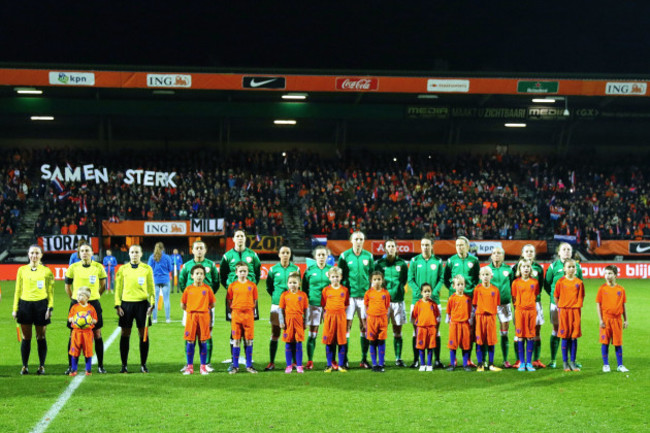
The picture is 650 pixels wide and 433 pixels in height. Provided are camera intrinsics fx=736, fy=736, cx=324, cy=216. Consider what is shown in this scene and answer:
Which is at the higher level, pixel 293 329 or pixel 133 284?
pixel 133 284

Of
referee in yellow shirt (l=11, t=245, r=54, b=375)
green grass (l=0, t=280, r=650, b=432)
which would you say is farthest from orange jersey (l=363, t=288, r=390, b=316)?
referee in yellow shirt (l=11, t=245, r=54, b=375)

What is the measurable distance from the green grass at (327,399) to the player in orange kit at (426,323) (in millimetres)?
404

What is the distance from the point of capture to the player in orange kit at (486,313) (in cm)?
1110

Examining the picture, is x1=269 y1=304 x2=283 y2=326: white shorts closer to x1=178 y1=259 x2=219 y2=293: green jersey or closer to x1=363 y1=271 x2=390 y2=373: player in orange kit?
x1=178 y1=259 x2=219 y2=293: green jersey

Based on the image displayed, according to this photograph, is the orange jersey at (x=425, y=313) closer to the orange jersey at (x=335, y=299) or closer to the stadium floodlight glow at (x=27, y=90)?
the orange jersey at (x=335, y=299)

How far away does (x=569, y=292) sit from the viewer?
11289mm

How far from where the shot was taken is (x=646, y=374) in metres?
11.0

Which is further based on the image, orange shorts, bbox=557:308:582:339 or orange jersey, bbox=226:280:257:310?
orange shorts, bbox=557:308:582:339

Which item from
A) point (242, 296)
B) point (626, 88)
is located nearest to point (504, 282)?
point (242, 296)

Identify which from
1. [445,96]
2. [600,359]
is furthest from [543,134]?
[600,359]

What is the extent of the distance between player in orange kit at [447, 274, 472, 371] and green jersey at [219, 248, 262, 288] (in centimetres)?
309

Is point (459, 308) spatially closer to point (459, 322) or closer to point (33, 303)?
point (459, 322)

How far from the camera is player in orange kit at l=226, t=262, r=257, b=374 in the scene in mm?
10930

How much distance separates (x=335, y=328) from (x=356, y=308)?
714 millimetres
